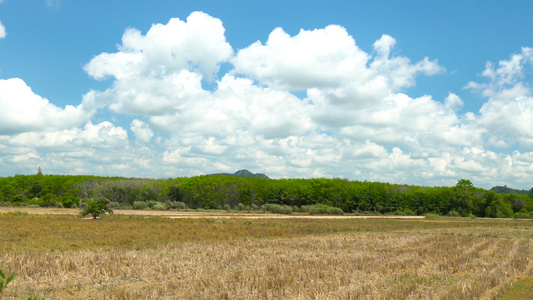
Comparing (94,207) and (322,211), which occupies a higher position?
(94,207)

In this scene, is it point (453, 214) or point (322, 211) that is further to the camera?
point (453, 214)

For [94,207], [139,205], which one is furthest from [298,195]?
[94,207]

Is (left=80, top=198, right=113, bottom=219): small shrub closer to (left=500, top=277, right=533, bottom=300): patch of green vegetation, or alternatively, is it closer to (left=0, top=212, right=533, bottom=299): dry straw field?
(left=0, top=212, right=533, bottom=299): dry straw field

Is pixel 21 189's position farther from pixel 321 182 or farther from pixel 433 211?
pixel 433 211

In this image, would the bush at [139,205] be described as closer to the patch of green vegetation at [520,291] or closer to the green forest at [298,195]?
the green forest at [298,195]

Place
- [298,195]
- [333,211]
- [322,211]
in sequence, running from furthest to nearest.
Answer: [298,195] → [333,211] → [322,211]

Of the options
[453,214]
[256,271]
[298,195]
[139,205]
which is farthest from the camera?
[298,195]

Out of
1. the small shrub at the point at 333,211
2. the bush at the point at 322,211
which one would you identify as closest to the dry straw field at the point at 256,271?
the bush at the point at 322,211

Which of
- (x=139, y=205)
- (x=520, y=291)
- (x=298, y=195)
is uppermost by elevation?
(x=298, y=195)

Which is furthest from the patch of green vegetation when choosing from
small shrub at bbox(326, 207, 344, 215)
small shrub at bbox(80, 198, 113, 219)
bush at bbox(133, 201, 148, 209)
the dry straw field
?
bush at bbox(133, 201, 148, 209)

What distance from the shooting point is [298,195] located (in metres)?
99.0

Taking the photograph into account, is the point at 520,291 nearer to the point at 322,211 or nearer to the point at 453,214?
the point at 322,211

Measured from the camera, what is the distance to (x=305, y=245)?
2458 cm

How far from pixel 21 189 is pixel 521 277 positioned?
358 ft
